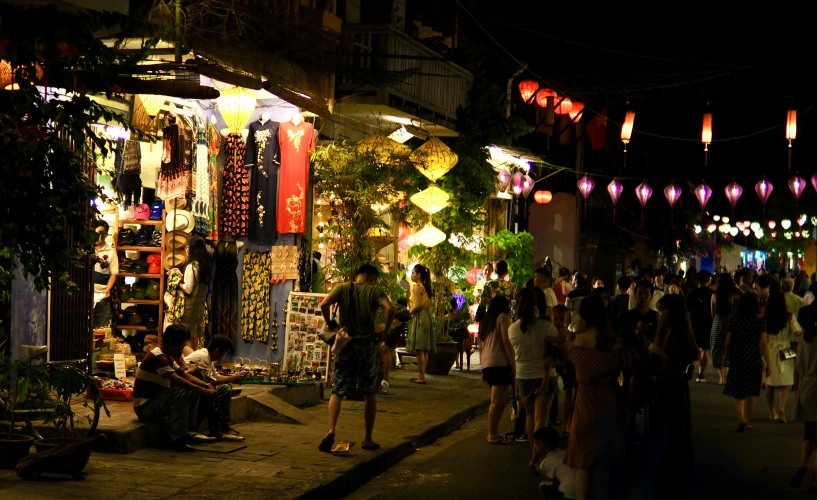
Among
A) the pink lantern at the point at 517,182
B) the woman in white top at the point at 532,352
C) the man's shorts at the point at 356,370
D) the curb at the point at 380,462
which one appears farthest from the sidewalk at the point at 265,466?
the pink lantern at the point at 517,182

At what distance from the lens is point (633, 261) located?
49625 millimetres

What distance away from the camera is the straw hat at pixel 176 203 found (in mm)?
14859

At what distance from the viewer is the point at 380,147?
55.5 feet

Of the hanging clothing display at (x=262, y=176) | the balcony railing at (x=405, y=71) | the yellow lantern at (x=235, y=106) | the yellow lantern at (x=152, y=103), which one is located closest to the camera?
the yellow lantern at (x=152, y=103)

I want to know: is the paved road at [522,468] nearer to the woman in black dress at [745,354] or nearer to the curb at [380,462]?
the curb at [380,462]

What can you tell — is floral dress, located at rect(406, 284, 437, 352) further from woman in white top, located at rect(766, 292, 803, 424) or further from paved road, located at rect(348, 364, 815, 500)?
woman in white top, located at rect(766, 292, 803, 424)

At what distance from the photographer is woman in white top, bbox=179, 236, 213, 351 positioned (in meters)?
14.9

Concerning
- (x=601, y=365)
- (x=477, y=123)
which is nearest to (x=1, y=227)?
(x=601, y=365)

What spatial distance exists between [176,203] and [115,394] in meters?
3.25

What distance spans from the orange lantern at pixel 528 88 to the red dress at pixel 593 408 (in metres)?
20.3

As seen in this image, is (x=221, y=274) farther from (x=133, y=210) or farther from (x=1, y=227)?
(x=1, y=227)

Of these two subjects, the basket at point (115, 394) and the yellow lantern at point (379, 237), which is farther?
the yellow lantern at point (379, 237)

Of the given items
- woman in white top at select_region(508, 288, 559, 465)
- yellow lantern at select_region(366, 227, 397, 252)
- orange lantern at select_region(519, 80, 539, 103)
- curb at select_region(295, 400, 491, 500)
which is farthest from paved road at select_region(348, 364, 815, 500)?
orange lantern at select_region(519, 80, 539, 103)

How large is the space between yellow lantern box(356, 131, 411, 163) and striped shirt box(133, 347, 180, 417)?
21.9ft
